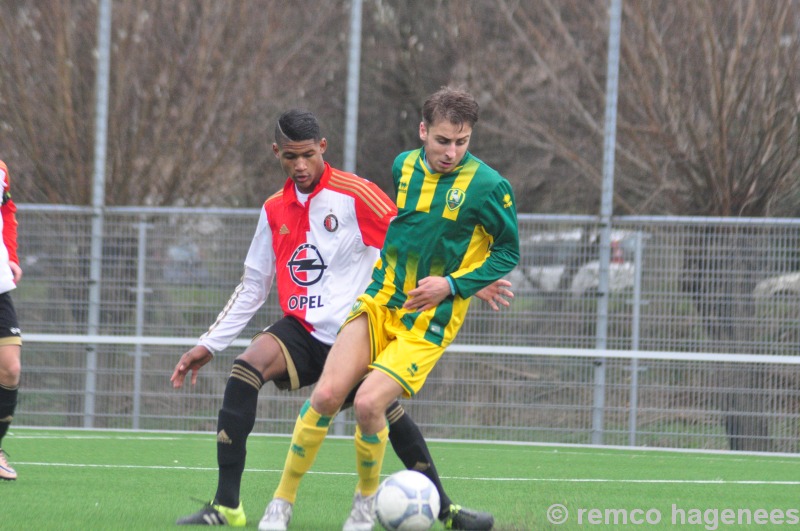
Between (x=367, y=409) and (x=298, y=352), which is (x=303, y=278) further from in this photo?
(x=367, y=409)

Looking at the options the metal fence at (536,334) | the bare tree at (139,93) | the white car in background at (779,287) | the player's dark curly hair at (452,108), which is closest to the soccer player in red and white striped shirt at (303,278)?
the player's dark curly hair at (452,108)

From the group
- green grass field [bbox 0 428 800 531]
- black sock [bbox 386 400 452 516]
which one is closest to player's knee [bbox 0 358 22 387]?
green grass field [bbox 0 428 800 531]

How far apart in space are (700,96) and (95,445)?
6700 millimetres

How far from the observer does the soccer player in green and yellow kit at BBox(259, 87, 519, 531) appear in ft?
16.4

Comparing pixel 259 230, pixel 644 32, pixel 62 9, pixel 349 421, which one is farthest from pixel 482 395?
pixel 62 9

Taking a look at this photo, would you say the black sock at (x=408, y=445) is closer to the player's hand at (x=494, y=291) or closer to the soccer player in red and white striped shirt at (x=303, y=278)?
the soccer player in red and white striped shirt at (x=303, y=278)

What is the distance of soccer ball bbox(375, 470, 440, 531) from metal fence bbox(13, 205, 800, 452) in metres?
5.64

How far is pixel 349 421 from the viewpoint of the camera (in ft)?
35.4

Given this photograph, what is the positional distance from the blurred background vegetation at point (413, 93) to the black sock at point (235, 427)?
7.20m

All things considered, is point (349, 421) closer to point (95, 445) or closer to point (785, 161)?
point (95, 445)

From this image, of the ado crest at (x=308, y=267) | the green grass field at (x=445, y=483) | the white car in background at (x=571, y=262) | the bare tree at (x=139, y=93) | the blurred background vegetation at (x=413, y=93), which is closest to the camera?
the ado crest at (x=308, y=267)

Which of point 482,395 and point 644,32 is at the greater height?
point 644,32

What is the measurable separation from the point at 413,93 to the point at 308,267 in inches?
457

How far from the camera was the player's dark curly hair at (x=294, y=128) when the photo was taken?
546cm
